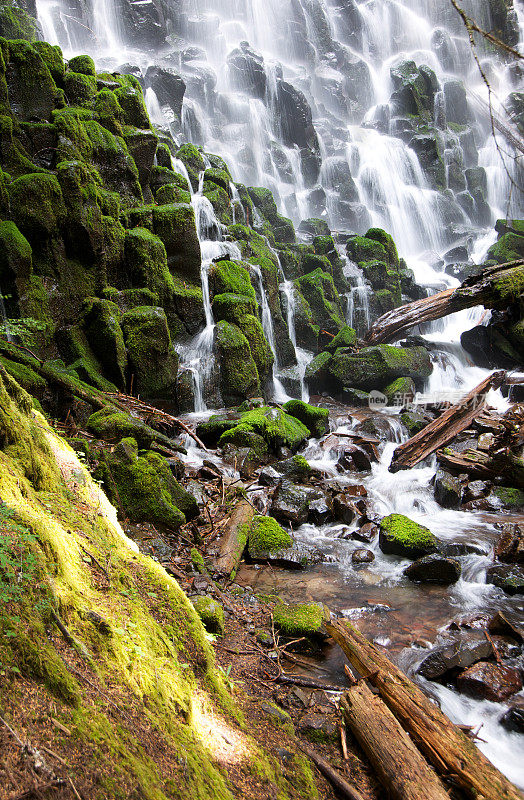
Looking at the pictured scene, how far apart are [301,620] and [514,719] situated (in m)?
1.71

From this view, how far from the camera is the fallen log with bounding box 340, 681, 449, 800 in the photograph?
238 centimetres

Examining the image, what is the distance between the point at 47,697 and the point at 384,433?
10.8 m

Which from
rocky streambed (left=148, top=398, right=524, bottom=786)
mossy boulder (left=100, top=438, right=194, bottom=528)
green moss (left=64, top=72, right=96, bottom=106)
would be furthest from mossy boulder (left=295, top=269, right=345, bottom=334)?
mossy boulder (left=100, top=438, right=194, bottom=528)

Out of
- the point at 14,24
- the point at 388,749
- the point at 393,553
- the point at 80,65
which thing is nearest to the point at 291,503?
the point at 393,553

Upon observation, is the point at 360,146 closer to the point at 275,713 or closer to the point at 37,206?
the point at 37,206

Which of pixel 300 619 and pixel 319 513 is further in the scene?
pixel 319 513

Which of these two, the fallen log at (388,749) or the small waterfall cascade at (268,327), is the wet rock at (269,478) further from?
the small waterfall cascade at (268,327)

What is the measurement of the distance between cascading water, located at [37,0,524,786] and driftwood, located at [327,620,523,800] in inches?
27.6

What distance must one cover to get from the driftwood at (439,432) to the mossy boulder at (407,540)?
3276 millimetres

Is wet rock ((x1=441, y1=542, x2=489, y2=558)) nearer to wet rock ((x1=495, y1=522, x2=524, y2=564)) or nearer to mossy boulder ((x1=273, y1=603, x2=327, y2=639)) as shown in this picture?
wet rock ((x1=495, y1=522, x2=524, y2=564))

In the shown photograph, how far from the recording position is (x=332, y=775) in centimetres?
253

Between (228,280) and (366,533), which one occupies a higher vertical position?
(228,280)

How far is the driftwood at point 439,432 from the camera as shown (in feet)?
31.6

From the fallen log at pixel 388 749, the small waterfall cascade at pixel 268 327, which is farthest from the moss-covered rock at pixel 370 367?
the fallen log at pixel 388 749
